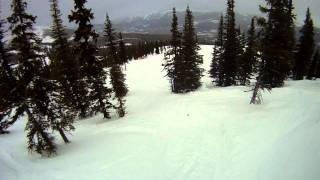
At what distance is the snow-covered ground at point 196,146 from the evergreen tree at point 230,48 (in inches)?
565

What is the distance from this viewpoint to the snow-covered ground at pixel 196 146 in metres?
14.1

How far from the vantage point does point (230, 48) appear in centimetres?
4203

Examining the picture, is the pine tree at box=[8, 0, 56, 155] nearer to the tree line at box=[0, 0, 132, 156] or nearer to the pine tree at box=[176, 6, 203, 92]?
the tree line at box=[0, 0, 132, 156]

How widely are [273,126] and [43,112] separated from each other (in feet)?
51.3

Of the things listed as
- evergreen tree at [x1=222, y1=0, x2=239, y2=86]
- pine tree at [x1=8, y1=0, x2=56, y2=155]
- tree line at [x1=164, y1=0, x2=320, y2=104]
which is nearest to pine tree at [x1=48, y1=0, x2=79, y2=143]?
pine tree at [x1=8, y1=0, x2=56, y2=155]

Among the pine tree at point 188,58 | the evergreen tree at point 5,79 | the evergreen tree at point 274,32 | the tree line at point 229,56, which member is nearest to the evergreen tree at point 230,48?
the tree line at point 229,56

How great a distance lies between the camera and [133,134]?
22.0 m

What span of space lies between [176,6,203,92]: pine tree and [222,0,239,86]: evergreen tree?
4.18m

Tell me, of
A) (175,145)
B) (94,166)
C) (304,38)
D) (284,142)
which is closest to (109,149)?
(94,166)

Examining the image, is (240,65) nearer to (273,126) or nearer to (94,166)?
(273,126)

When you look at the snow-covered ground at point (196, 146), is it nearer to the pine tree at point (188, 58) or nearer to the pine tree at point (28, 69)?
the pine tree at point (28, 69)

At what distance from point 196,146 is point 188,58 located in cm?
2509

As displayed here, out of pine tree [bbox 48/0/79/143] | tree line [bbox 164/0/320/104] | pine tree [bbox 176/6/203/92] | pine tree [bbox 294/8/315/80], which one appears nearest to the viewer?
pine tree [bbox 48/0/79/143]

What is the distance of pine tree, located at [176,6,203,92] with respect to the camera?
4075 cm
